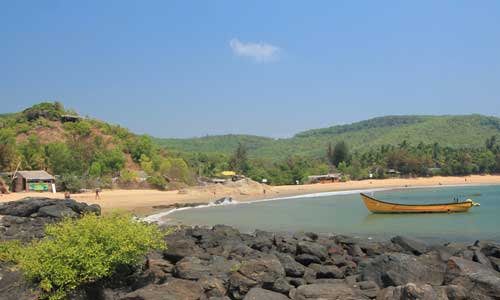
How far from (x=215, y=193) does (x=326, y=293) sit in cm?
6378

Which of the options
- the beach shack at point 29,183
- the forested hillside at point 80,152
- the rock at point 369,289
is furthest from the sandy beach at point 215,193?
the rock at point 369,289

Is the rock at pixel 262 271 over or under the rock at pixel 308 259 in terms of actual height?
over

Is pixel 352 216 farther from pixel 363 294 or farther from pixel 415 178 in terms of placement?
pixel 415 178

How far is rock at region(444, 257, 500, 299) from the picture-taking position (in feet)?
32.1

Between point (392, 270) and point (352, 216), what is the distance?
97.3 ft

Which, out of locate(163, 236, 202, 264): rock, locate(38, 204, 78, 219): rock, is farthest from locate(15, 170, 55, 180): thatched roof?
locate(163, 236, 202, 264): rock

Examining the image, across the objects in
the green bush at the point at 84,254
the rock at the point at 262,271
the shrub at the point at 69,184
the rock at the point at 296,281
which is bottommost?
the rock at the point at 296,281

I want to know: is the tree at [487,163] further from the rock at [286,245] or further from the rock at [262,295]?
the rock at [262,295]

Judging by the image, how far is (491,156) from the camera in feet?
407

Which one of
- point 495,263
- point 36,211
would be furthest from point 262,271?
point 36,211

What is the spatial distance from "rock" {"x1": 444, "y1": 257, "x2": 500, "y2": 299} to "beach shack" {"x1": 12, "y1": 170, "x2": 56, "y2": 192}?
57.4 meters

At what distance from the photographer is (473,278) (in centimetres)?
1041

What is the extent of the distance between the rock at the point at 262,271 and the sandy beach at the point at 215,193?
97.9 ft

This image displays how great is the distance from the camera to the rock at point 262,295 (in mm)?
10078
